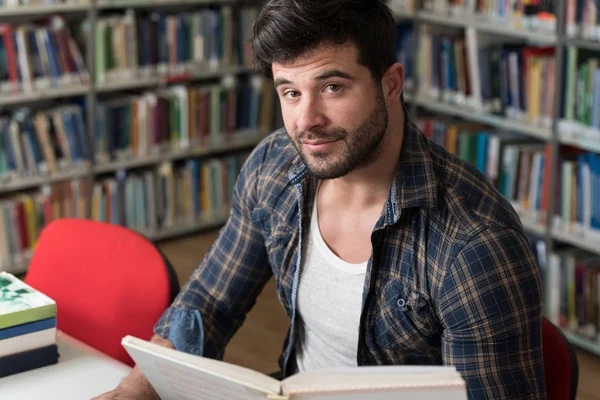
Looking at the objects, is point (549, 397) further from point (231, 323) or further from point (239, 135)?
point (239, 135)

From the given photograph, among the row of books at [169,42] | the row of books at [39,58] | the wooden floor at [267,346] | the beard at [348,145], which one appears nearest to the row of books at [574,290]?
the wooden floor at [267,346]

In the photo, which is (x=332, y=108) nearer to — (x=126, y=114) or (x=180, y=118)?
(x=126, y=114)

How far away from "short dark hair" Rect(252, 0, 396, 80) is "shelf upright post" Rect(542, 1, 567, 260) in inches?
69.4

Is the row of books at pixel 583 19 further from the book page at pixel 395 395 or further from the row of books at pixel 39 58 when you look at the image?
the book page at pixel 395 395

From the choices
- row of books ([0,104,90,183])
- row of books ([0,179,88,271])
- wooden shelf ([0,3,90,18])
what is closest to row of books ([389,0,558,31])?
wooden shelf ([0,3,90,18])

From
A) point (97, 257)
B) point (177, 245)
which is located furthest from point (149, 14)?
point (97, 257)

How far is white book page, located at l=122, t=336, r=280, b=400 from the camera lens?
45.9 inches

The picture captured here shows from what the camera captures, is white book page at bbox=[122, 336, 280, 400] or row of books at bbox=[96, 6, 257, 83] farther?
row of books at bbox=[96, 6, 257, 83]

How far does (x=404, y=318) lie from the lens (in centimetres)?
148

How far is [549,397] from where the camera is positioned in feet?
4.83

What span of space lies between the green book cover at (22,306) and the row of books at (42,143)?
2.18 meters

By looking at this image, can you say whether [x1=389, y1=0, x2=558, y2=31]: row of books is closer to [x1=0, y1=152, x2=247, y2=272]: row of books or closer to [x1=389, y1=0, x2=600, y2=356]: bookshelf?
[x1=389, y1=0, x2=600, y2=356]: bookshelf

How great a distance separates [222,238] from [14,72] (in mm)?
2208

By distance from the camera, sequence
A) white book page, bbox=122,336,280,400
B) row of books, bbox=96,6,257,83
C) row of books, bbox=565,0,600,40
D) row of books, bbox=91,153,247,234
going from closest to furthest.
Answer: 1. white book page, bbox=122,336,280,400
2. row of books, bbox=565,0,600,40
3. row of books, bbox=96,6,257,83
4. row of books, bbox=91,153,247,234
